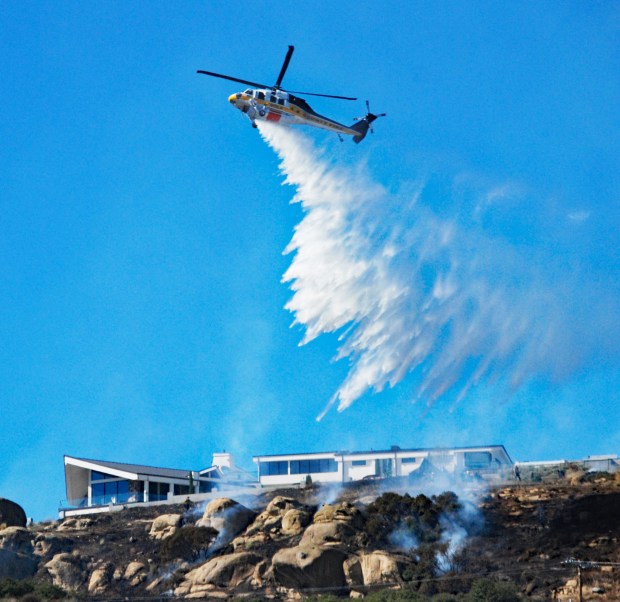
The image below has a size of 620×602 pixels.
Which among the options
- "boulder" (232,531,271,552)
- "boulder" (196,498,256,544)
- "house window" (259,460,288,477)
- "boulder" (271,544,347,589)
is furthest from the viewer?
"house window" (259,460,288,477)

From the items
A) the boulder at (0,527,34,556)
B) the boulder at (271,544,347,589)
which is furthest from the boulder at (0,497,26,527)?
the boulder at (271,544,347,589)

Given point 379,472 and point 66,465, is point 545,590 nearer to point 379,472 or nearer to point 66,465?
point 379,472

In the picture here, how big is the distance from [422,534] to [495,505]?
6.41 metres

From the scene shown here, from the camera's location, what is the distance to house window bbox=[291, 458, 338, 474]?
88375 mm

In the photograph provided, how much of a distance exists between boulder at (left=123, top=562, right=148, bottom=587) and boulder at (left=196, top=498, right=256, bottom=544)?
446cm

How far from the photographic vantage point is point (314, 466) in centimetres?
8875

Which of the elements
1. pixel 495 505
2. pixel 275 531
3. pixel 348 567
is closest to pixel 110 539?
pixel 275 531

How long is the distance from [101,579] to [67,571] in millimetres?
2478

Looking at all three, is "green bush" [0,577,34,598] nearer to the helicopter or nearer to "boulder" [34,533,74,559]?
"boulder" [34,533,74,559]

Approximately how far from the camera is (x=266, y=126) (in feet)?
237

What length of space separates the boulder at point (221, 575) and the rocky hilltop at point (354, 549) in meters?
0.07

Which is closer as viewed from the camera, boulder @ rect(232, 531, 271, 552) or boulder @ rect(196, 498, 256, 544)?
boulder @ rect(232, 531, 271, 552)

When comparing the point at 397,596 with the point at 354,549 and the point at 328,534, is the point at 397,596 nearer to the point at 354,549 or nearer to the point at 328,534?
the point at 354,549

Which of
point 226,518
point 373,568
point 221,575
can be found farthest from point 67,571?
point 373,568
